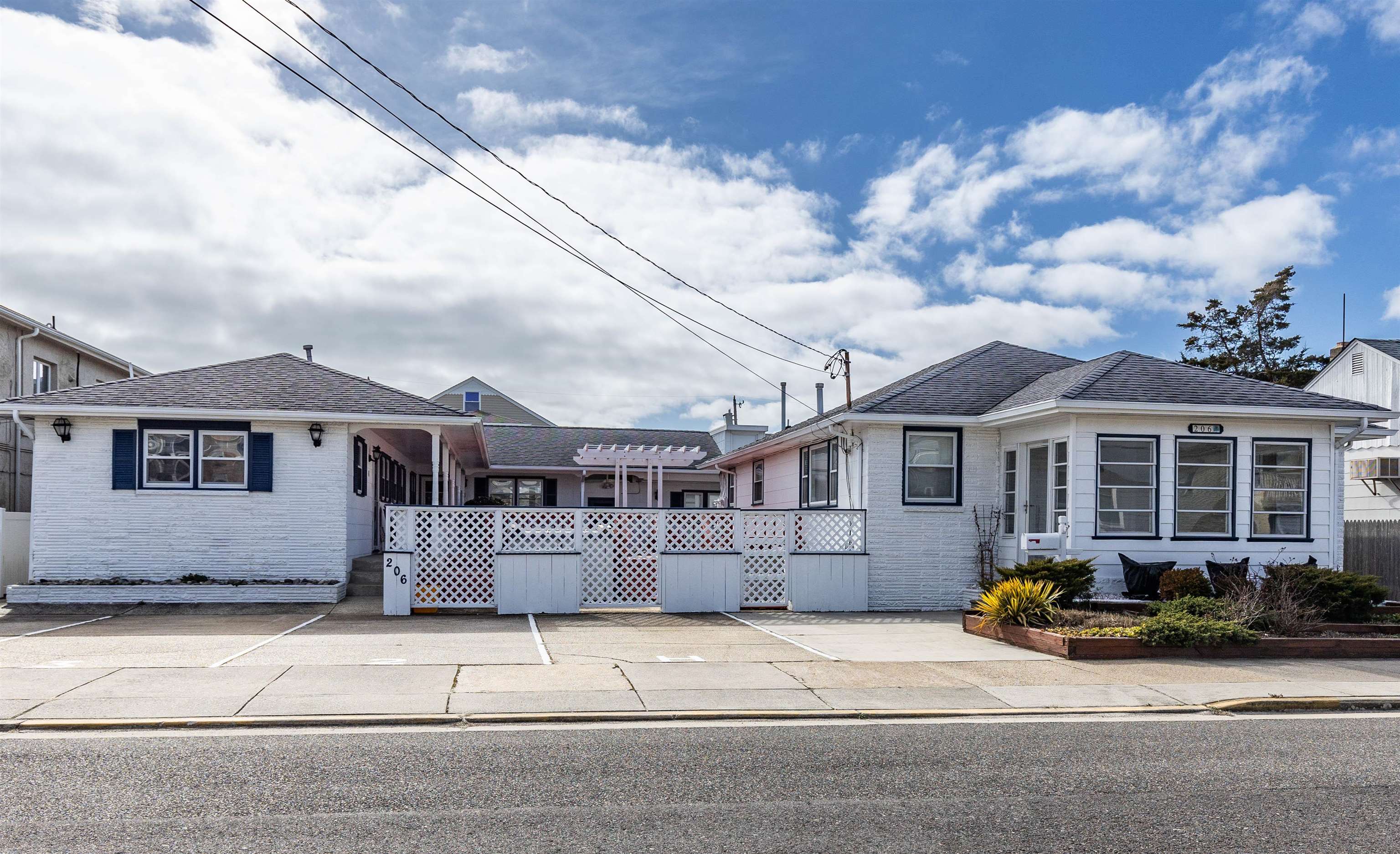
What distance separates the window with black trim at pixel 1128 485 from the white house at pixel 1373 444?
33.0 ft

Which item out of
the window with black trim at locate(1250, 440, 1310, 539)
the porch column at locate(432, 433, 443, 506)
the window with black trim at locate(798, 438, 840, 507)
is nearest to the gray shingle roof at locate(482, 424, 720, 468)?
the window with black trim at locate(798, 438, 840, 507)

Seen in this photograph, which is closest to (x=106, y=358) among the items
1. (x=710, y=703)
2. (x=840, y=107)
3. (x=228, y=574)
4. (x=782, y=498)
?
(x=228, y=574)

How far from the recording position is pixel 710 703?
29.1 ft

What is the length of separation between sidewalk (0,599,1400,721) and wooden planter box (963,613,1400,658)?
0.56 feet

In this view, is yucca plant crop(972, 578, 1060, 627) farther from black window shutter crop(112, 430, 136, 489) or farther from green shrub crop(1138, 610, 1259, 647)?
black window shutter crop(112, 430, 136, 489)

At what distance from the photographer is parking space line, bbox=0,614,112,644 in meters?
12.4

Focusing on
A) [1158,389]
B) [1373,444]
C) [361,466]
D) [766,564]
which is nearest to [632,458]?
[361,466]

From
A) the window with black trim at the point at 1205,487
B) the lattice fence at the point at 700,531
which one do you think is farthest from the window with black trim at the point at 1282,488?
the lattice fence at the point at 700,531

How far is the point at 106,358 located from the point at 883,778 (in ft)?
83.9

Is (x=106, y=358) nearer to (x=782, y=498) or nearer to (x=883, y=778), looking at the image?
(x=782, y=498)

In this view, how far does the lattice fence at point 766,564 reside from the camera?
16.7 metres

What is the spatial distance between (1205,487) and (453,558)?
11.5 meters

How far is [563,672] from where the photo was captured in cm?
1030

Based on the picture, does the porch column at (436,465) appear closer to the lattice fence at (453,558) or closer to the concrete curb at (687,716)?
the lattice fence at (453,558)
